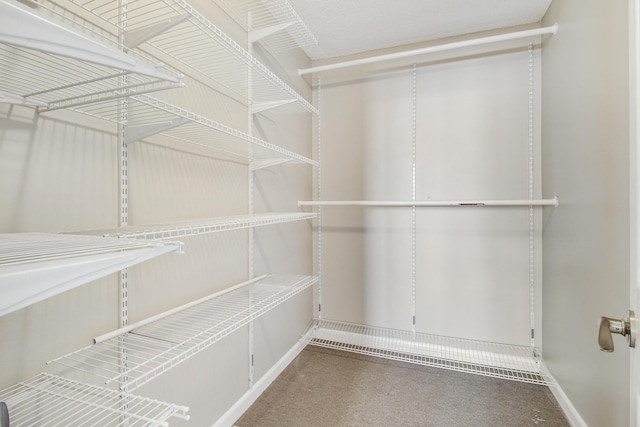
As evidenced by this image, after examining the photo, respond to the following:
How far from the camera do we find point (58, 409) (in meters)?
0.82

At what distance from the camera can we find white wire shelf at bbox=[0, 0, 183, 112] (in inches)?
15.5

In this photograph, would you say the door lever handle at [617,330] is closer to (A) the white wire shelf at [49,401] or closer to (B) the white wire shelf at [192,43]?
(A) the white wire shelf at [49,401]

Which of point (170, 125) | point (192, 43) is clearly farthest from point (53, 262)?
point (192, 43)

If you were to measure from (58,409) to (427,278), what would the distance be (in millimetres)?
2023

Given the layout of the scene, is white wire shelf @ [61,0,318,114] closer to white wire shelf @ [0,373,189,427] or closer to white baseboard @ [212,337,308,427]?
white wire shelf @ [0,373,189,427]

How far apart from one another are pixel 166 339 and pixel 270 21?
69.1 inches

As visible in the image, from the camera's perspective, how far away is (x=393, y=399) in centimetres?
171

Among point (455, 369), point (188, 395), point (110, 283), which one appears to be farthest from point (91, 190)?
point (455, 369)

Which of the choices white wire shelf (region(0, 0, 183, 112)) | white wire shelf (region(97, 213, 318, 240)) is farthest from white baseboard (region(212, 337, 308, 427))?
white wire shelf (region(0, 0, 183, 112))

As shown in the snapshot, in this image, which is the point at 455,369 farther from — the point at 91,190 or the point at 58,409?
the point at 91,190

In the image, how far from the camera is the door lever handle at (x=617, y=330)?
2.30ft

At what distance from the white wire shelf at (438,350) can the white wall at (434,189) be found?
62 millimetres

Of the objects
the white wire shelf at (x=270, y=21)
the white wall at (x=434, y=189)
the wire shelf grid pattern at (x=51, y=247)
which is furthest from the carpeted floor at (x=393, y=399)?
the white wire shelf at (x=270, y=21)

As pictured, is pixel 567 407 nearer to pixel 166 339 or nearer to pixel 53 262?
pixel 166 339
